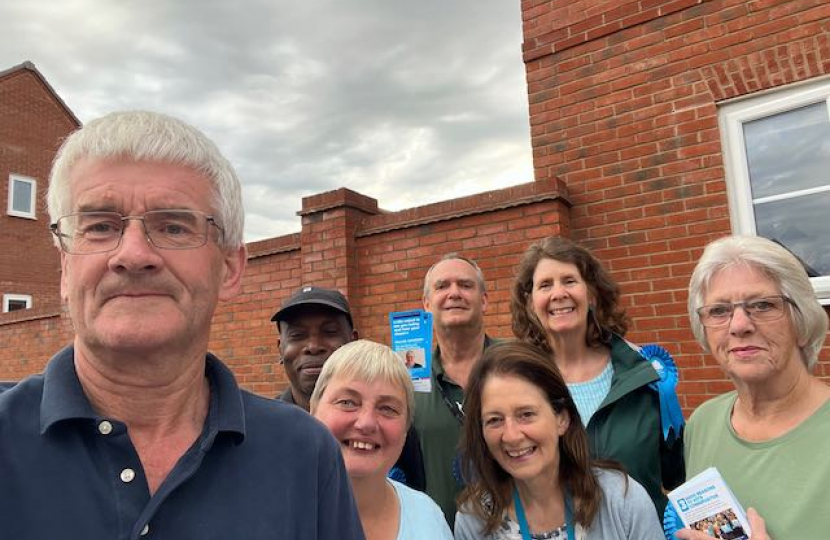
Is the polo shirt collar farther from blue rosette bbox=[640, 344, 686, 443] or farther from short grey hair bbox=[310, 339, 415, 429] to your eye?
blue rosette bbox=[640, 344, 686, 443]

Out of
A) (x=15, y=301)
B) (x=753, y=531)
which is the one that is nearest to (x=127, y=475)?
(x=753, y=531)

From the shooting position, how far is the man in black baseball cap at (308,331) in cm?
276

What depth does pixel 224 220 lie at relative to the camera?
4.25ft

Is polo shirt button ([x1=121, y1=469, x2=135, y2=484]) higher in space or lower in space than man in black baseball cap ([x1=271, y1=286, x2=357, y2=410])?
lower

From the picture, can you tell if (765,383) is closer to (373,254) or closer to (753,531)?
(753,531)

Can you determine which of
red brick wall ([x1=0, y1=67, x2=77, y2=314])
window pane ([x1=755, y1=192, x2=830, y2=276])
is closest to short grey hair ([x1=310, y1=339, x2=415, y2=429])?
window pane ([x1=755, y1=192, x2=830, y2=276])

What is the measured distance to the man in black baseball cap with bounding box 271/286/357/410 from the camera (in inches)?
109

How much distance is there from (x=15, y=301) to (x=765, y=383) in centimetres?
2082

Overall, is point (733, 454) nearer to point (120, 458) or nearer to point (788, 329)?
point (788, 329)

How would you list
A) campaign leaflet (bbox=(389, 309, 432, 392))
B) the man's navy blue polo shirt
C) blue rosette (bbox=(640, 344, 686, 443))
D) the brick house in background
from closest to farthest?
1. the man's navy blue polo shirt
2. blue rosette (bbox=(640, 344, 686, 443))
3. campaign leaflet (bbox=(389, 309, 432, 392))
4. the brick house in background

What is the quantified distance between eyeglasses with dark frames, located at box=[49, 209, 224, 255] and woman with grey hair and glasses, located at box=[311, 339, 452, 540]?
0.95 m

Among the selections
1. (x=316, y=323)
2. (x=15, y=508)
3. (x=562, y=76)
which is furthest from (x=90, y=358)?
(x=562, y=76)

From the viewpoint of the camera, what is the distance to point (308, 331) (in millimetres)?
2820

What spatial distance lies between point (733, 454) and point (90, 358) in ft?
6.28
